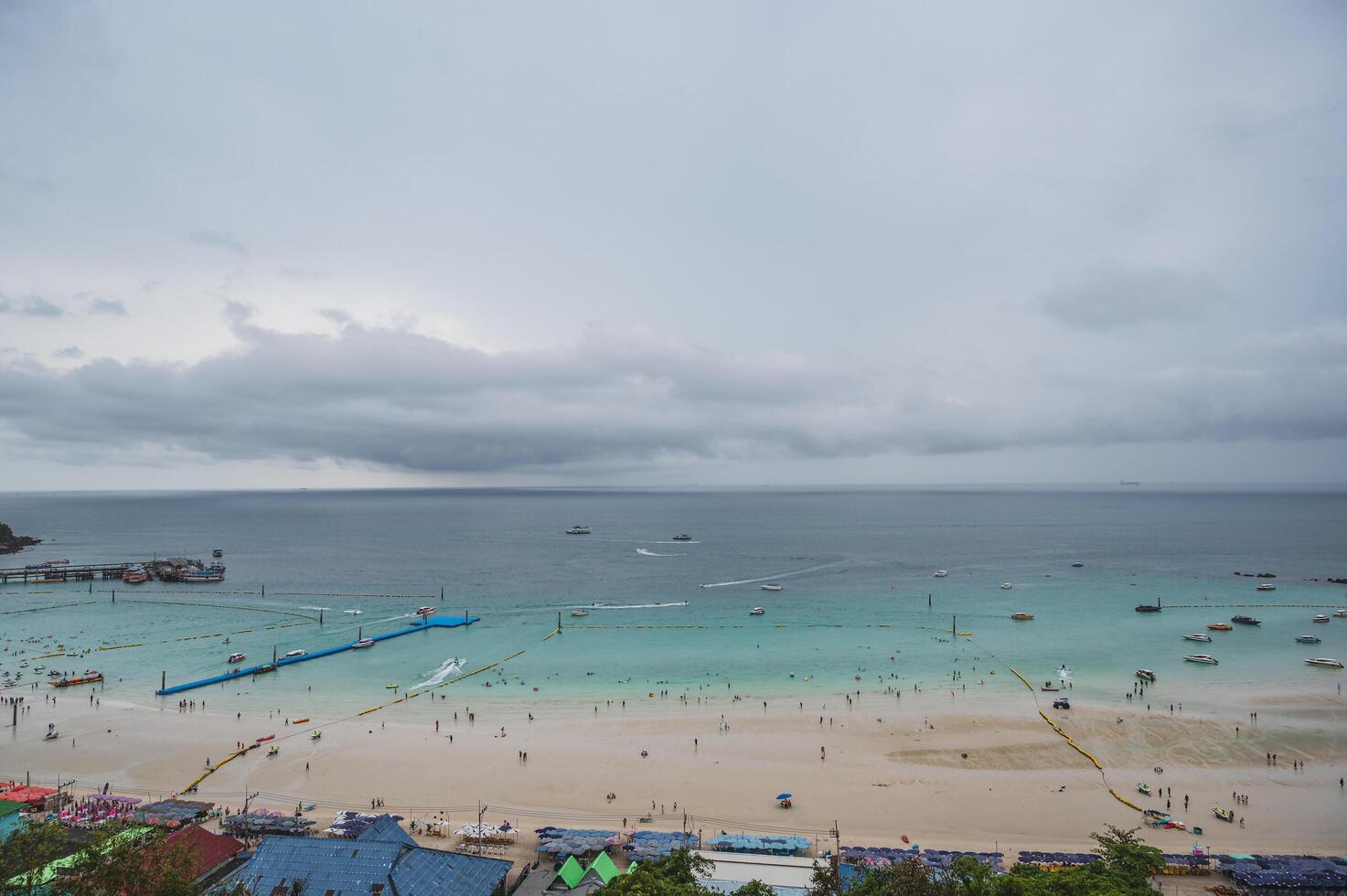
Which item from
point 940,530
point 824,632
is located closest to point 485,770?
point 824,632

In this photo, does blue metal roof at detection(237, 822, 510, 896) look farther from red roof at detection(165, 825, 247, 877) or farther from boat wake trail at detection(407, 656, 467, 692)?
boat wake trail at detection(407, 656, 467, 692)

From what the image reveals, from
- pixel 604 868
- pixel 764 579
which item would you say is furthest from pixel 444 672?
pixel 764 579

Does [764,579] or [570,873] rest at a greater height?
[764,579]

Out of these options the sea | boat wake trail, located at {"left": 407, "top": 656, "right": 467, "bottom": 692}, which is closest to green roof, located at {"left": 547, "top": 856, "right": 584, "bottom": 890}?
the sea

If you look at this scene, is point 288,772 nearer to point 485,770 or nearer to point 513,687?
point 485,770

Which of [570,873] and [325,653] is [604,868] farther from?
[325,653]

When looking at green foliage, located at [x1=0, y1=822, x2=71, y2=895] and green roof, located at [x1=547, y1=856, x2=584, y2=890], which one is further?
green roof, located at [x1=547, y1=856, x2=584, y2=890]
